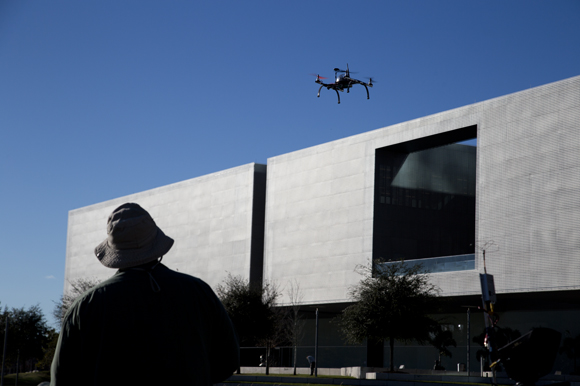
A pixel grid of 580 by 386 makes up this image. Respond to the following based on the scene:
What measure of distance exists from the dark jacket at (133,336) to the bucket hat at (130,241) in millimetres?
66

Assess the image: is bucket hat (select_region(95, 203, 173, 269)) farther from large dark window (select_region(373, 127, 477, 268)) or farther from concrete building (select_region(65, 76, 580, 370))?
large dark window (select_region(373, 127, 477, 268))

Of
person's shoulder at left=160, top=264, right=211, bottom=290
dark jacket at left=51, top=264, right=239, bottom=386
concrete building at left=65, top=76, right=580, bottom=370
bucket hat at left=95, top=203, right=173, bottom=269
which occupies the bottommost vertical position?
dark jacket at left=51, top=264, right=239, bottom=386

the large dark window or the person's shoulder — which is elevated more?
the large dark window

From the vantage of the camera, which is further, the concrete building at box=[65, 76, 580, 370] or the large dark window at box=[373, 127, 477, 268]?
the large dark window at box=[373, 127, 477, 268]

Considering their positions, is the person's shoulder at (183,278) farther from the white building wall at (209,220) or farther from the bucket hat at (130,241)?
the white building wall at (209,220)

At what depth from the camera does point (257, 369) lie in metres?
46.9

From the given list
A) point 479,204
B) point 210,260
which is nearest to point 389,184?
point 479,204

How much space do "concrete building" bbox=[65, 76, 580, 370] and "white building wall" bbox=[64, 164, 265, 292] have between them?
12cm

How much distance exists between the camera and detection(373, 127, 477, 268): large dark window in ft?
151

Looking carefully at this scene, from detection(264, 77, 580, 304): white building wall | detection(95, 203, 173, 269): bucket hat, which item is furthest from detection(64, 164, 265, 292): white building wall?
detection(95, 203, 173, 269): bucket hat

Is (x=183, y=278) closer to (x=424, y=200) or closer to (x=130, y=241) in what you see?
(x=130, y=241)

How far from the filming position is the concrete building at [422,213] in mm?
36812

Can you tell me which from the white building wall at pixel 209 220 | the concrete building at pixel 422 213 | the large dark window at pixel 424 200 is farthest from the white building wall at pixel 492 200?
the white building wall at pixel 209 220

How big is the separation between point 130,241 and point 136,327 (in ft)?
1.33
